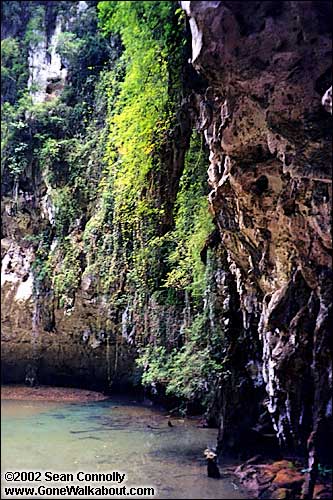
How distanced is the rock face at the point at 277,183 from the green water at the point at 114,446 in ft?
3.50

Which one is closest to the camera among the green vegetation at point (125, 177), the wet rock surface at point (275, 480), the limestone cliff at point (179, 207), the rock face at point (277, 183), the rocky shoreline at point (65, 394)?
the rock face at point (277, 183)

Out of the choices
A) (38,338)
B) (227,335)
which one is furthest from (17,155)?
(227,335)

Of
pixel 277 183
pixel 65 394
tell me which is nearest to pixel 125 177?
pixel 277 183

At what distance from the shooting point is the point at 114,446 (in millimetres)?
8438

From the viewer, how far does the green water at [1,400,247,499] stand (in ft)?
19.7

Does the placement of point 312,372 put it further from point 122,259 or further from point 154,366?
point 122,259

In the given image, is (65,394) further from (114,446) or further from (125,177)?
(125,177)

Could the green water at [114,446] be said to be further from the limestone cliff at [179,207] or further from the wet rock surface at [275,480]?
the limestone cliff at [179,207]

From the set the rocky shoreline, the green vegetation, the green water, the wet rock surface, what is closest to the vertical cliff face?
the green vegetation

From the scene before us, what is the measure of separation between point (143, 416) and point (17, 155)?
6302 mm

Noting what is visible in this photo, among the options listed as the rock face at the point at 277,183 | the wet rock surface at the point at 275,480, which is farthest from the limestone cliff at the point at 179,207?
the wet rock surface at the point at 275,480

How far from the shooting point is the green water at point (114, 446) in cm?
600

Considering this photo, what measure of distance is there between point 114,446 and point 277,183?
14.7ft

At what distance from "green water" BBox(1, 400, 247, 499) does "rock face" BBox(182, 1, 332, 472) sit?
107 centimetres
